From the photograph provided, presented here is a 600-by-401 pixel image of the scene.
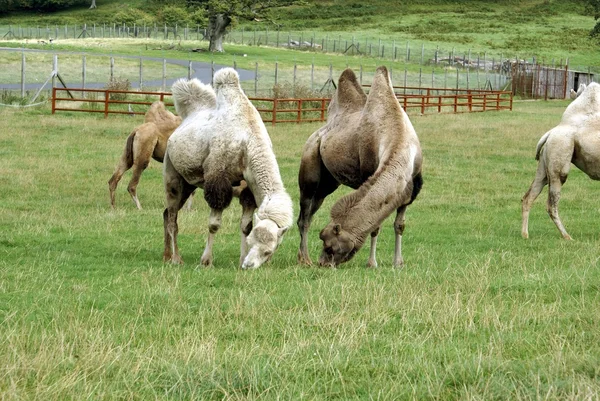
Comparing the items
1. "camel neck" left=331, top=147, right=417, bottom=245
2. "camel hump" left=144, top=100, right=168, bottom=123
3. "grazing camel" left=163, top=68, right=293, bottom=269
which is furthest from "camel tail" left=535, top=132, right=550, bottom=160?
"camel hump" left=144, top=100, right=168, bottom=123

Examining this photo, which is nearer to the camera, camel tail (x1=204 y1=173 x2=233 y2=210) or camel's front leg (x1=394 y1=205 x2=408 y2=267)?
camel tail (x1=204 y1=173 x2=233 y2=210)

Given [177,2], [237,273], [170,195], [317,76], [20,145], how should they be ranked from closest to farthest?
[237,273] → [170,195] → [20,145] → [317,76] → [177,2]

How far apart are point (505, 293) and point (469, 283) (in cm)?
38

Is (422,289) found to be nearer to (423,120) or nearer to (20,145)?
(20,145)

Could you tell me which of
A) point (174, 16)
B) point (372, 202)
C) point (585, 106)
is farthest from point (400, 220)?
point (174, 16)

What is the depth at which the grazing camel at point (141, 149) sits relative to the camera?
52.0ft

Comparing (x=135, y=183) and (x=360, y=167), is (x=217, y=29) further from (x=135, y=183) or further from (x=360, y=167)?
(x=360, y=167)

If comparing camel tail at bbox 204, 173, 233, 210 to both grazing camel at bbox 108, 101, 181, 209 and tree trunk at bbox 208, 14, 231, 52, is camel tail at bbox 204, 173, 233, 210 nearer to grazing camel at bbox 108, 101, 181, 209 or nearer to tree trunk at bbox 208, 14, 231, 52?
grazing camel at bbox 108, 101, 181, 209

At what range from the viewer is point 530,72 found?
58406 millimetres

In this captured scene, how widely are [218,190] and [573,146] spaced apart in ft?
17.9

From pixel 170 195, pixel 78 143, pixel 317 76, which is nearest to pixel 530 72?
pixel 317 76

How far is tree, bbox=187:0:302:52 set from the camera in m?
65.1

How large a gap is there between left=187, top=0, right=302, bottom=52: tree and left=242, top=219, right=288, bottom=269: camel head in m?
57.3

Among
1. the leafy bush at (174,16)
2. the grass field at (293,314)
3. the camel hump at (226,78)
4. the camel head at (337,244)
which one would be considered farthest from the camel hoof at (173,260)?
the leafy bush at (174,16)
